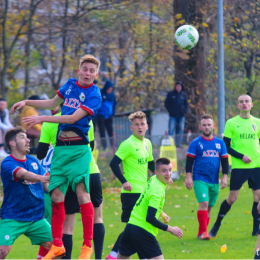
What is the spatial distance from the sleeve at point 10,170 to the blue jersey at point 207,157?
11.5 feet

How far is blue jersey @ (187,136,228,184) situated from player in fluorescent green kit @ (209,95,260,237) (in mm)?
185

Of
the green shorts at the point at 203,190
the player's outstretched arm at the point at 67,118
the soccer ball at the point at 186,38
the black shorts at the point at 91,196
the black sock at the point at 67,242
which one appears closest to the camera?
the player's outstretched arm at the point at 67,118

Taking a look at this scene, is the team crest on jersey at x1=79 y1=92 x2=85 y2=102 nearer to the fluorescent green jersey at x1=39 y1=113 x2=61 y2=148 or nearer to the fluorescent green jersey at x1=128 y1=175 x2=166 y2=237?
the fluorescent green jersey at x1=39 y1=113 x2=61 y2=148

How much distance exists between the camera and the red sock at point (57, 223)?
18.6ft

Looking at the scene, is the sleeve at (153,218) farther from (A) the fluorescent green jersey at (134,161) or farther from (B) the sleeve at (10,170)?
(B) the sleeve at (10,170)

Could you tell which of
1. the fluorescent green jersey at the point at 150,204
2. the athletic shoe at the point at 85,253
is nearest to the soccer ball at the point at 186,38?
the fluorescent green jersey at the point at 150,204

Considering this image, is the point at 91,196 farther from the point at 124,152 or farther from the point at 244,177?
the point at 244,177

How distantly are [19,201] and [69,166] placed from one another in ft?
3.49

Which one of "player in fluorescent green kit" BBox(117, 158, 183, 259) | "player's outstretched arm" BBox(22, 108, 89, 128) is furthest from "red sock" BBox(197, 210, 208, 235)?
"player's outstretched arm" BBox(22, 108, 89, 128)

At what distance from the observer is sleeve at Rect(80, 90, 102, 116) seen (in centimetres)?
551

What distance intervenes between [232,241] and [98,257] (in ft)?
8.57

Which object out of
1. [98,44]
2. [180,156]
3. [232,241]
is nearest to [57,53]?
[98,44]

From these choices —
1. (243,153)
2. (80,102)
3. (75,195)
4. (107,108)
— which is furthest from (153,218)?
(107,108)

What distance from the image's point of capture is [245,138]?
8.47 meters
